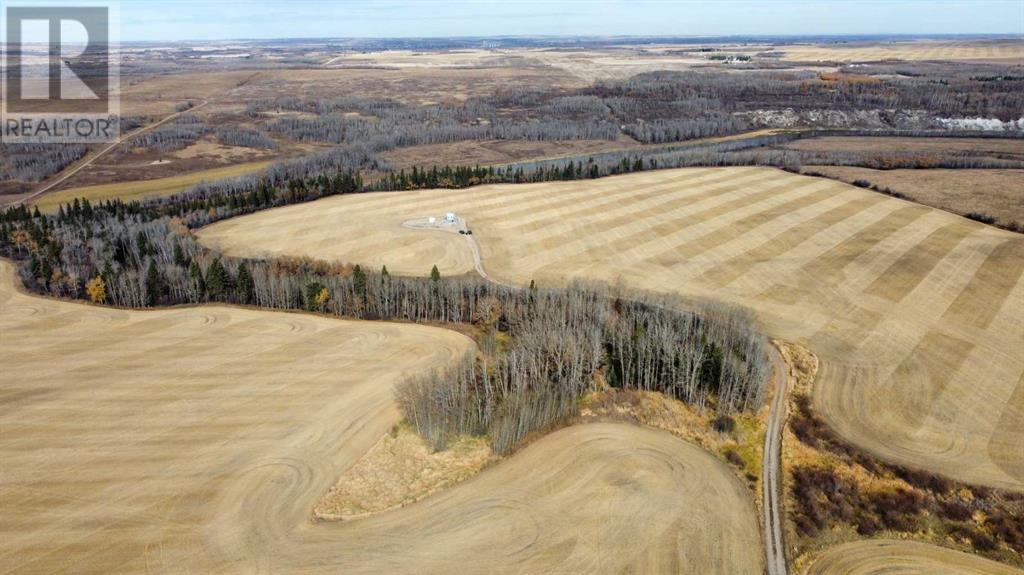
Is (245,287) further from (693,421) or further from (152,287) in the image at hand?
(693,421)

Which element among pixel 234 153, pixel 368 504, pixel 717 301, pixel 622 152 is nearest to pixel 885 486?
pixel 717 301

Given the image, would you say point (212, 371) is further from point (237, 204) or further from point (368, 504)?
point (237, 204)

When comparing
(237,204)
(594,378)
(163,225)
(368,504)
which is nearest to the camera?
(368,504)

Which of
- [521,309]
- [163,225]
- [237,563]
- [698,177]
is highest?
[698,177]

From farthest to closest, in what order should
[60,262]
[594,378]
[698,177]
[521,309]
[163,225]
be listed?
[698,177] → [163,225] → [60,262] → [521,309] → [594,378]

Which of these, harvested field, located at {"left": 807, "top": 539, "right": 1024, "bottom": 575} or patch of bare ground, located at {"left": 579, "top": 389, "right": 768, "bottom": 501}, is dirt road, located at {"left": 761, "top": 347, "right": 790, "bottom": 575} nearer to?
patch of bare ground, located at {"left": 579, "top": 389, "right": 768, "bottom": 501}

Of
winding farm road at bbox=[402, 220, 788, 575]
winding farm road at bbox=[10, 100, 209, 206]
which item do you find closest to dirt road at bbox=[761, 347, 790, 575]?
winding farm road at bbox=[402, 220, 788, 575]
